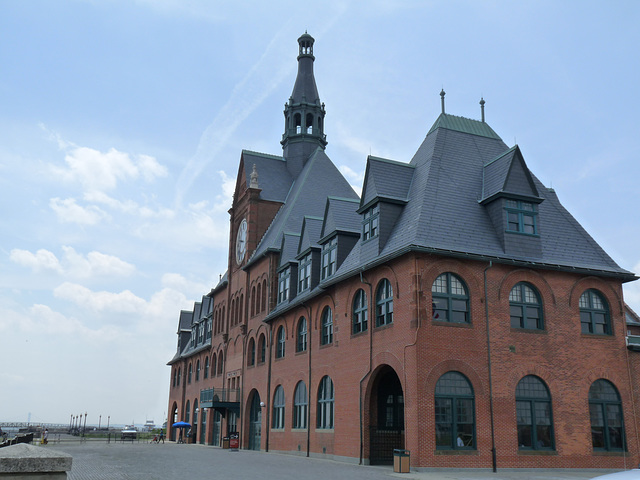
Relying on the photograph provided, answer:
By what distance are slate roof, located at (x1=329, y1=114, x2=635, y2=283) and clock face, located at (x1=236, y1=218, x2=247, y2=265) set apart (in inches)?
720

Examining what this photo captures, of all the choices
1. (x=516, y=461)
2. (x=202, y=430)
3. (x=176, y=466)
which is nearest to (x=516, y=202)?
(x=516, y=461)

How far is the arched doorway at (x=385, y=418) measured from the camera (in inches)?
1032

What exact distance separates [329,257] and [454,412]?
12.3 metres

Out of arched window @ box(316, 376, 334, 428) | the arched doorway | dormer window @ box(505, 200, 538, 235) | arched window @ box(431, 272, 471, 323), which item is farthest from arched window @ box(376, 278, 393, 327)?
arched window @ box(316, 376, 334, 428)

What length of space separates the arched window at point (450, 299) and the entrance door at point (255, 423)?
20.7m

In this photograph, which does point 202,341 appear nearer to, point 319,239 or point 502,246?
point 319,239

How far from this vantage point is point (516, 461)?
23359 millimetres

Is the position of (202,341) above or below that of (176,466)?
above

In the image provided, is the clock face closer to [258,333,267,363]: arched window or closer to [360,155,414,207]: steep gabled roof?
[258,333,267,363]: arched window

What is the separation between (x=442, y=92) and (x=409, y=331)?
1454 cm

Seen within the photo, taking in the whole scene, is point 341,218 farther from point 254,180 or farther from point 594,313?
point 254,180

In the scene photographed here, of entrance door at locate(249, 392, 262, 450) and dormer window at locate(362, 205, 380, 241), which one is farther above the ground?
dormer window at locate(362, 205, 380, 241)

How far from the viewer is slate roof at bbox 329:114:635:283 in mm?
25438

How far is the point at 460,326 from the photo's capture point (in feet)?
79.2
